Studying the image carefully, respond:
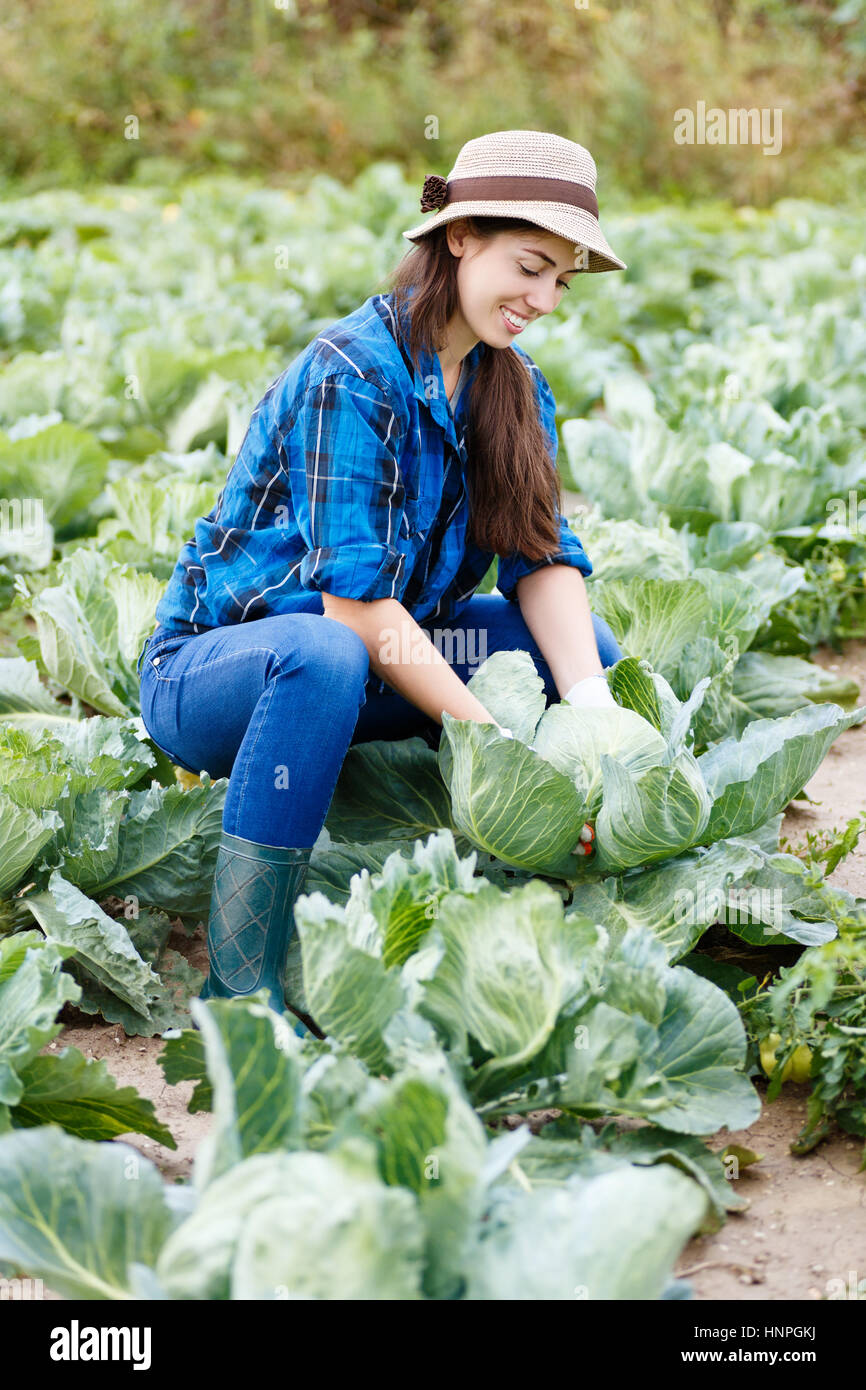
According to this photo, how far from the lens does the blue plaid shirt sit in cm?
234

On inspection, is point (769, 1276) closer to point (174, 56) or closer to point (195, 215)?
point (195, 215)

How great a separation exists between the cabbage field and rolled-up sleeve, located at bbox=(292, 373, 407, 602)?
34 centimetres

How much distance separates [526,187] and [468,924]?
1.33 meters

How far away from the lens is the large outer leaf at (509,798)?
7.09 feet

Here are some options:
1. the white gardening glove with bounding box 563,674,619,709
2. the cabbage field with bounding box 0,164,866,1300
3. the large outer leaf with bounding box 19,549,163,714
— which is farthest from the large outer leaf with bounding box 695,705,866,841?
the large outer leaf with bounding box 19,549,163,714

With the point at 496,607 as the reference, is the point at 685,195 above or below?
above

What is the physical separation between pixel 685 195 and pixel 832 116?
1.66m

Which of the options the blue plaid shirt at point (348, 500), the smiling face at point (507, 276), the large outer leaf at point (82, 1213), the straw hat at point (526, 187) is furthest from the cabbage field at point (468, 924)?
the straw hat at point (526, 187)

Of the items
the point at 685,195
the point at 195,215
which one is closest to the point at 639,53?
the point at 685,195

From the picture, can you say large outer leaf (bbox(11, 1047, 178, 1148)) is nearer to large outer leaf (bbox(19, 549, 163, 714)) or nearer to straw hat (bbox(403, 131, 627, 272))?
large outer leaf (bbox(19, 549, 163, 714))

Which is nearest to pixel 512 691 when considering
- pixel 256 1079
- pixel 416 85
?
pixel 256 1079

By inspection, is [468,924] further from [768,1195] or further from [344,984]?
[768,1195]

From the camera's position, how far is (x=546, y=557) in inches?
108

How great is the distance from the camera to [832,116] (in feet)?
43.9
